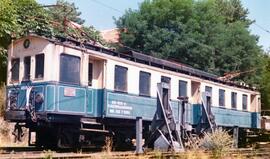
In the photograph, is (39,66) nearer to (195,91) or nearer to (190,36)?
(195,91)

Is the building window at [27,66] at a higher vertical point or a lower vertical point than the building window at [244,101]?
higher

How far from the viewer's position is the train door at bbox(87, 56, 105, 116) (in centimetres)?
1462

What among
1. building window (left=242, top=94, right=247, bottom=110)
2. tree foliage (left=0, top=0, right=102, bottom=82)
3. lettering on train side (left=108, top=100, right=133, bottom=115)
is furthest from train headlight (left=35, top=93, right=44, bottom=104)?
→ building window (left=242, top=94, right=247, bottom=110)

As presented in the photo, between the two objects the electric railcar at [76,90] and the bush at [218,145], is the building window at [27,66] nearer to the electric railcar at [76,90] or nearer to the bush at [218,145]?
the electric railcar at [76,90]

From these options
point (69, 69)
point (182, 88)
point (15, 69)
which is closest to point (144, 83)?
point (182, 88)

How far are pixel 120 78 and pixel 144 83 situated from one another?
1.46 metres

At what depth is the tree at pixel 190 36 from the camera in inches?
1361

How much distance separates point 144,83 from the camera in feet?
55.0

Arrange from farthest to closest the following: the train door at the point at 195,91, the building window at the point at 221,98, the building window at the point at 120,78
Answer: the building window at the point at 221,98
the train door at the point at 195,91
the building window at the point at 120,78

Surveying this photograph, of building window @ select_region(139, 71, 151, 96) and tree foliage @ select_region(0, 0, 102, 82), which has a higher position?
tree foliage @ select_region(0, 0, 102, 82)

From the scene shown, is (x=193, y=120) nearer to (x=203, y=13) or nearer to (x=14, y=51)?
(x=14, y=51)

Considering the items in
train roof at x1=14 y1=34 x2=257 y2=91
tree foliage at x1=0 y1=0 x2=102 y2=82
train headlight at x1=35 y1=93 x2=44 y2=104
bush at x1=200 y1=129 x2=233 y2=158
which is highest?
tree foliage at x1=0 y1=0 x2=102 y2=82

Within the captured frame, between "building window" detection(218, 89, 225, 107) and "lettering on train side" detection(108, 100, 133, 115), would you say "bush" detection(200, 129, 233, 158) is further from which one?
"building window" detection(218, 89, 225, 107)

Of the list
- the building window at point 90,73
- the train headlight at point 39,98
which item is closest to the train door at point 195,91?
the building window at point 90,73
